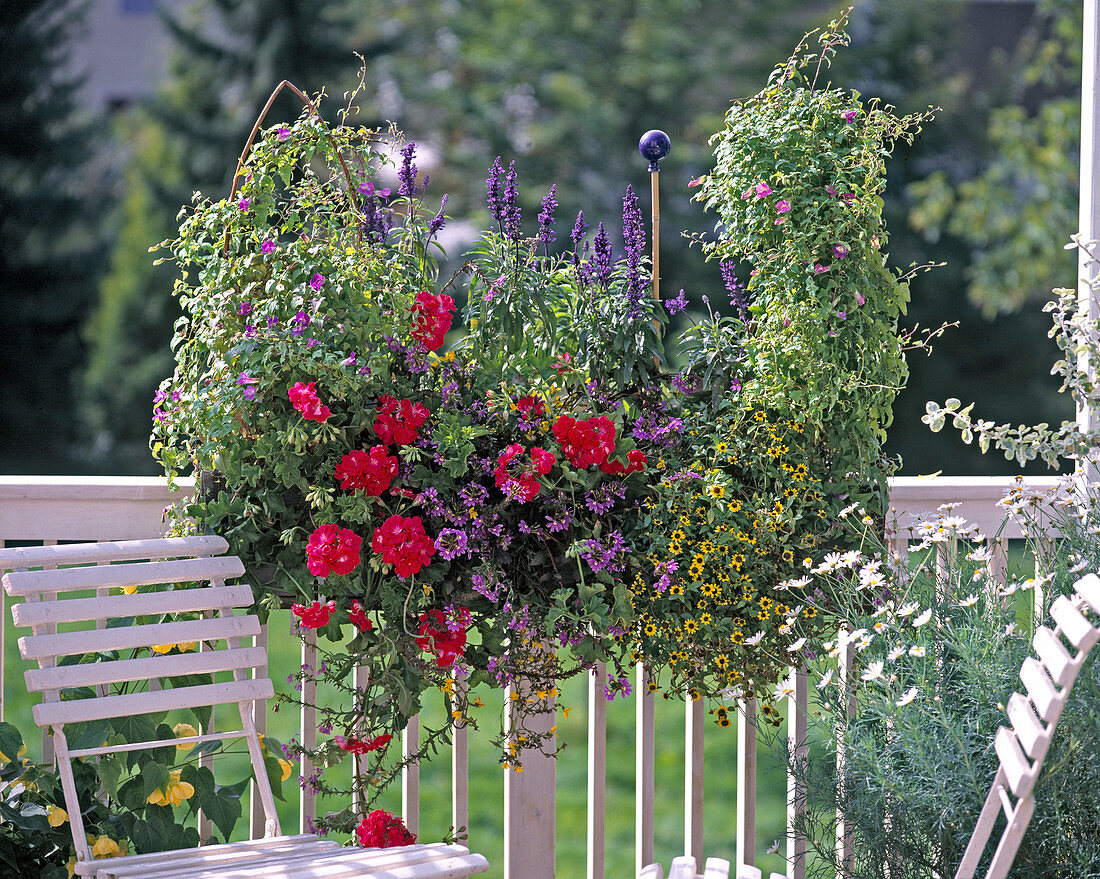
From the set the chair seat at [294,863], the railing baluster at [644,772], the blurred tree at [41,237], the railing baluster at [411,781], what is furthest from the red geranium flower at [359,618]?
the blurred tree at [41,237]

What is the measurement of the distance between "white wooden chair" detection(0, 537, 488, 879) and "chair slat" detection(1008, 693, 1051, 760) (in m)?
0.85

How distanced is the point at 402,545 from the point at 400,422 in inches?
9.4

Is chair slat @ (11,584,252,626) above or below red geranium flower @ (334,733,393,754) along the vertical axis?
above

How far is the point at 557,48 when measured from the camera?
10.4 m

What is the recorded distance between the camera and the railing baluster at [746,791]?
88.7 inches

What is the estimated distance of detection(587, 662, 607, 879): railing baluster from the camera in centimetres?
222

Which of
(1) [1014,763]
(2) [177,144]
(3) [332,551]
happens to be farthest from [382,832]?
(2) [177,144]

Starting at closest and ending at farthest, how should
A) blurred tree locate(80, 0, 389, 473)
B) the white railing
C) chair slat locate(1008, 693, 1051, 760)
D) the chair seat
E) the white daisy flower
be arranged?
1. chair slat locate(1008, 693, 1051, 760)
2. the chair seat
3. the white daisy flower
4. the white railing
5. blurred tree locate(80, 0, 389, 473)

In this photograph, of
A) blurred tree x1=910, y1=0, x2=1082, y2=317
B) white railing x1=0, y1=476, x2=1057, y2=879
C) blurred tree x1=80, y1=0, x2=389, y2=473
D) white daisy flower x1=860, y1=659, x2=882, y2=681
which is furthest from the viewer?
blurred tree x1=80, y1=0, x2=389, y2=473

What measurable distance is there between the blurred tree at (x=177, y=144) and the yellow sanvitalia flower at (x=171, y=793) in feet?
26.1

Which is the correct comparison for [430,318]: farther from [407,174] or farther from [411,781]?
[411,781]

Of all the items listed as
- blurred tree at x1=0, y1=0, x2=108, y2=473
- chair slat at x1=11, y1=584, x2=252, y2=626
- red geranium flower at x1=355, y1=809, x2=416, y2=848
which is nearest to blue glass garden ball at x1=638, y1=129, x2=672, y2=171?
chair slat at x1=11, y1=584, x2=252, y2=626

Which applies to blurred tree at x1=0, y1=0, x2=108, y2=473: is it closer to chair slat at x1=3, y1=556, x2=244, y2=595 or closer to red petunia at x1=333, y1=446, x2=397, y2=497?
chair slat at x1=3, y1=556, x2=244, y2=595

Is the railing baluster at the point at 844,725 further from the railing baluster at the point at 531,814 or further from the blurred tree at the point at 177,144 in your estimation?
the blurred tree at the point at 177,144
